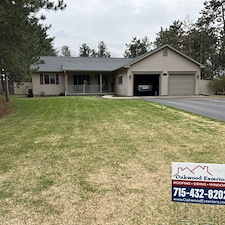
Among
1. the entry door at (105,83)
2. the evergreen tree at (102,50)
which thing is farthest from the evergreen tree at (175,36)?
the evergreen tree at (102,50)

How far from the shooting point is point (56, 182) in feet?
10.9

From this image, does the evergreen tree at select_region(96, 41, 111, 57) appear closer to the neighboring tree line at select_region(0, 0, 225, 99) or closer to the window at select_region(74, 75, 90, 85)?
the neighboring tree line at select_region(0, 0, 225, 99)

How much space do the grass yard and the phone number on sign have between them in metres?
0.50

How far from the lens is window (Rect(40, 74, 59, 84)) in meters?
23.1

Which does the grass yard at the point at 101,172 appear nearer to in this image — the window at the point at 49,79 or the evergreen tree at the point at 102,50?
the window at the point at 49,79

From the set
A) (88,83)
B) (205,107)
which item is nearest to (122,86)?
(88,83)

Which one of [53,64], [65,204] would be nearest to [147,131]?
[65,204]

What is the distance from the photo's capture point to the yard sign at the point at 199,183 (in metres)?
1.99

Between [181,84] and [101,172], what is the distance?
738 inches

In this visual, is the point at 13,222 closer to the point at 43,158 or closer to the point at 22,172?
the point at 22,172

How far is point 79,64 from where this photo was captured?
24109 millimetres

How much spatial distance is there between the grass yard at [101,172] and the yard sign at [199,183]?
49 cm

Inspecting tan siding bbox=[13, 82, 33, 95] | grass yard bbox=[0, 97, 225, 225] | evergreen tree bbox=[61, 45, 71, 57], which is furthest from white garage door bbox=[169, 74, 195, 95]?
evergreen tree bbox=[61, 45, 71, 57]

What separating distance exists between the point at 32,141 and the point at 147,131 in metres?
3.05
